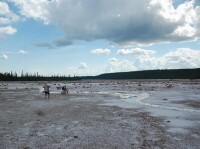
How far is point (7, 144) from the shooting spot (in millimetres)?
12062

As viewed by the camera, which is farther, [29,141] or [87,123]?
[87,123]

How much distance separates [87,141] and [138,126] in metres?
4.42

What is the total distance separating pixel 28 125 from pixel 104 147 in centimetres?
637

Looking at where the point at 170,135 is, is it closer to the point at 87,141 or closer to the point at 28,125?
the point at 87,141

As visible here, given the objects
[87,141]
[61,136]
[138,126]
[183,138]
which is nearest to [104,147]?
[87,141]

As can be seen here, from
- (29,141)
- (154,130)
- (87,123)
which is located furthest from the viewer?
(87,123)

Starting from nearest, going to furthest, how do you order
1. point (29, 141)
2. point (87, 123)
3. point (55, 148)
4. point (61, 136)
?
point (55, 148) → point (29, 141) → point (61, 136) → point (87, 123)

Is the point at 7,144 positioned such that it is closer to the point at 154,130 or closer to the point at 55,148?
the point at 55,148

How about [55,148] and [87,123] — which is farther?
[87,123]

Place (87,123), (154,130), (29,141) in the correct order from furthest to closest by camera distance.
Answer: (87,123)
(154,130)
(29,141)

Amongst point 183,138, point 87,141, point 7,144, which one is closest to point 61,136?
point 87,141

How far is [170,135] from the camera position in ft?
45.0

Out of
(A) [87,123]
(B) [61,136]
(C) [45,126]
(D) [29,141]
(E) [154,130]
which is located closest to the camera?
(D) [29,141]

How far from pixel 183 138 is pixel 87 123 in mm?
5904
